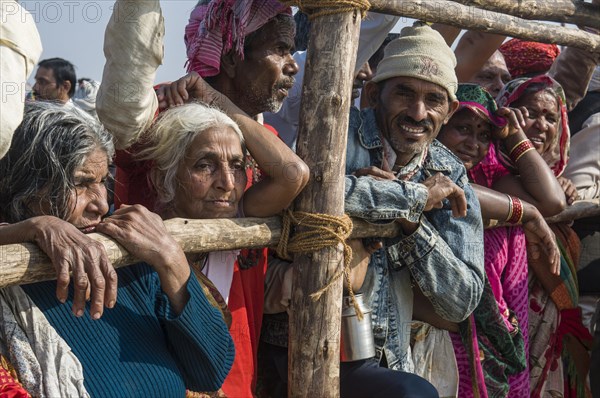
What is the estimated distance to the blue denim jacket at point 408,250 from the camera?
10.9 ft

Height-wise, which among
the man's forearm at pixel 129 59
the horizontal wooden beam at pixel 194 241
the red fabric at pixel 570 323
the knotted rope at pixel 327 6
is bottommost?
the red fabric at pixel 570 323

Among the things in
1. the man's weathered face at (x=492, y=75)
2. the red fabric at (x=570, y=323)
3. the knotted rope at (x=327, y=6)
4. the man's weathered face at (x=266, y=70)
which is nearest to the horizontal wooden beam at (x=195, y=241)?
the man's weathered face at (x=266, y=70)

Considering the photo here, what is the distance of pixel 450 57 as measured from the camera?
12.6 feet

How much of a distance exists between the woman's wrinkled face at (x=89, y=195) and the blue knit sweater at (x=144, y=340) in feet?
0.61

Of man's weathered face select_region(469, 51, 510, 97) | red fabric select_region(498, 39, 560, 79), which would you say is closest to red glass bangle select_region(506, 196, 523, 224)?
man's weathered face select_region(469, 51, 510, 97)

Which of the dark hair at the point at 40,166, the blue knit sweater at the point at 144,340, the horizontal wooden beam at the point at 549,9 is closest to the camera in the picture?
the blue knit sweater at the point at 144,340

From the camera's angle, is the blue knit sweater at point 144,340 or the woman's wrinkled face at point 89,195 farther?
the woman's wrinkled face at point 89,195

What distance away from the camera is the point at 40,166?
2596 mm

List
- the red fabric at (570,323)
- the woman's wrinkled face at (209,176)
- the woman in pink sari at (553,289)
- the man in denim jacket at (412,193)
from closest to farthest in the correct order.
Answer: the woman's wrinkled face at (209,176) → the man in denim jacket at (412,193) → the woman in pink sari at (553,289) → the red fabric at (570,323)

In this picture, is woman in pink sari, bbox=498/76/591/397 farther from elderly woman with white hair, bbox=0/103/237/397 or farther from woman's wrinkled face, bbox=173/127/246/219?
elderly woman with white hair, bbox=0/103/237/397

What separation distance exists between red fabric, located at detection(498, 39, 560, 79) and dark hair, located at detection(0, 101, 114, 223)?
164 inches

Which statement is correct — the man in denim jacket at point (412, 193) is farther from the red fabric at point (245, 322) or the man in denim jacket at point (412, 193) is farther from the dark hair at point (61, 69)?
the dark hair at point (61, 69)

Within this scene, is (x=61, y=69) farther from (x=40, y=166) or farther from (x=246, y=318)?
(x=40, y=166)

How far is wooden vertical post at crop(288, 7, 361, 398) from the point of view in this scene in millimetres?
3156
